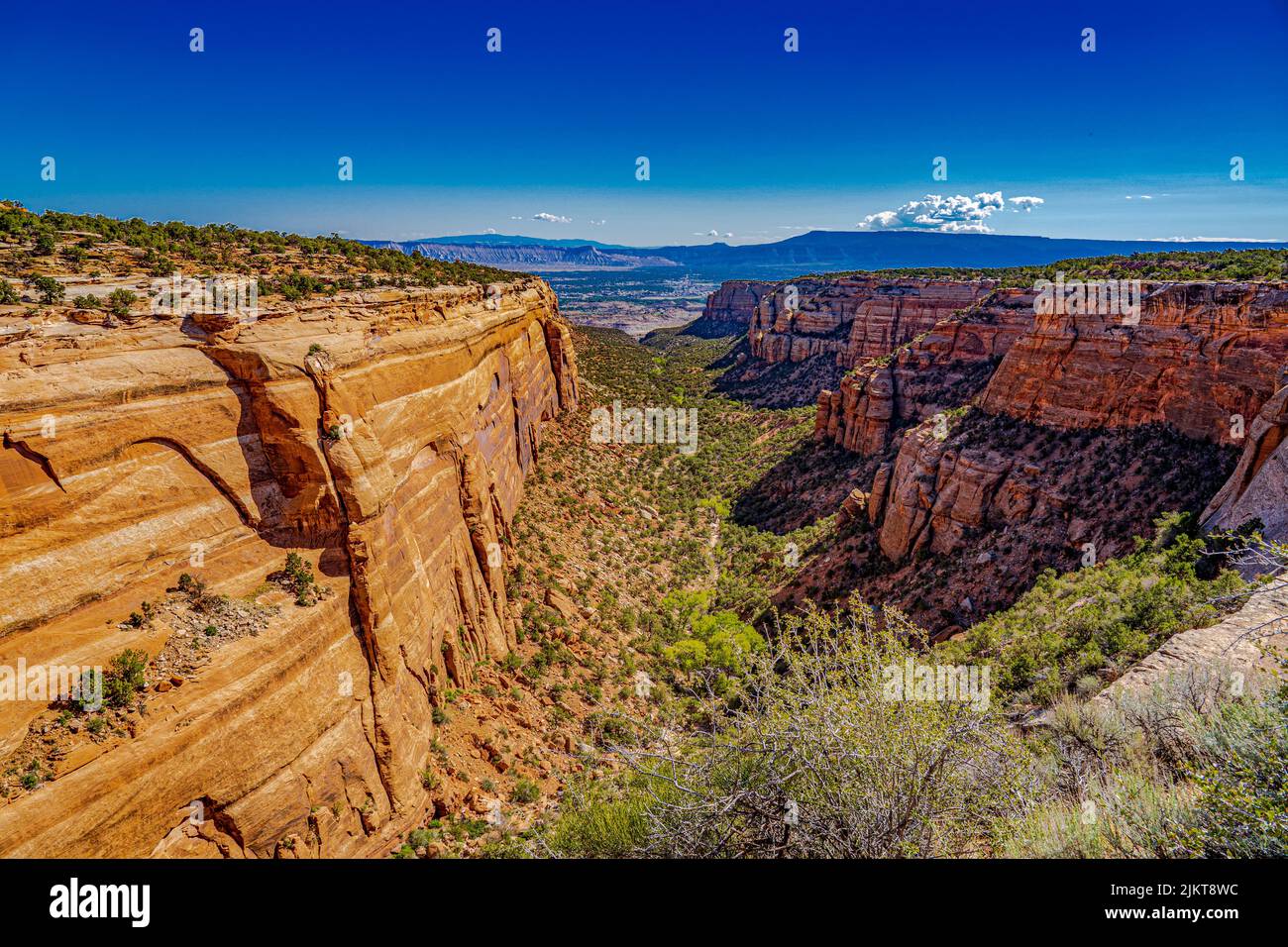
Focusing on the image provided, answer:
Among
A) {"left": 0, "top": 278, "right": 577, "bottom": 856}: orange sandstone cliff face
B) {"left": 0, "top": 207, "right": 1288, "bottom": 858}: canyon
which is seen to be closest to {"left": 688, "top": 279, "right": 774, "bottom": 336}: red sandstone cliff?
{"left": 0, "top": 207, "right": 1288, "bottom": 858}: canyon

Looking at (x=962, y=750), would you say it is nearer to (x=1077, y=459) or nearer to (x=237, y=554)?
(x=237, y=554)

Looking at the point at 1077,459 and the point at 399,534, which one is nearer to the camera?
the point at 399,534

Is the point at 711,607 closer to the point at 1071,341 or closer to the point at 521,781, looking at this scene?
the point at 521,781

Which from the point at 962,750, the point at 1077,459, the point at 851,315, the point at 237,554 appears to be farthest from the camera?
the point at 851,315

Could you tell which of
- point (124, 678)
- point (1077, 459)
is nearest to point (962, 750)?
point (124, 678)

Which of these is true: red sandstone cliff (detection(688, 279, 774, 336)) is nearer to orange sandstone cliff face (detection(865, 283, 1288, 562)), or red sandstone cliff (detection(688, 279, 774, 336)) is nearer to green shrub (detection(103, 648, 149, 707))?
orange sandstone cliff face (detection(865, 283, 1288, 562))

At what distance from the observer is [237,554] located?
1095cm

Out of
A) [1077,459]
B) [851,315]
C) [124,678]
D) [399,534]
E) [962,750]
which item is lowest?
[962,750]

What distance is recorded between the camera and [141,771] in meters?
8.42

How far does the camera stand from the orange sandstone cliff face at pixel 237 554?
8312 millimetres

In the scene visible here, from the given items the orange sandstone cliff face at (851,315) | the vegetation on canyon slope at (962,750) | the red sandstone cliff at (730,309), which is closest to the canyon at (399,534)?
the vegetation on canyon slope at (962,750)

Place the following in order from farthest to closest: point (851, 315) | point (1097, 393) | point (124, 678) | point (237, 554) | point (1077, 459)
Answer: point (851, 315)
point (1097, 393)
point (1077, 459)
point (237, 554)
point (124, 678)

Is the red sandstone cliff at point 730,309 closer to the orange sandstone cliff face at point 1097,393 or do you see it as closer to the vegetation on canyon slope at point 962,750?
the orange sandstone cliff face at point 1097,393

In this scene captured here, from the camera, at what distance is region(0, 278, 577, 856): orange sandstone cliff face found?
831cm
